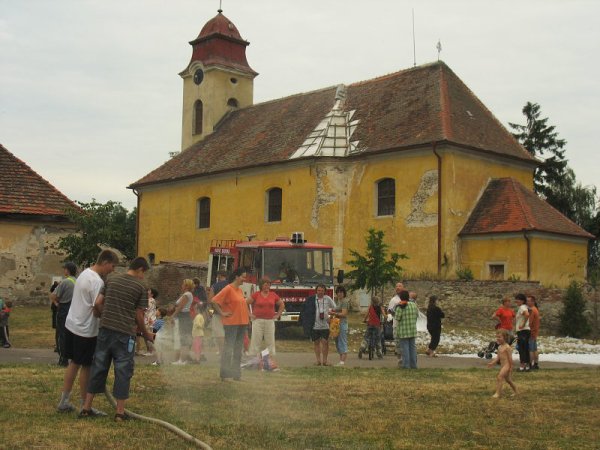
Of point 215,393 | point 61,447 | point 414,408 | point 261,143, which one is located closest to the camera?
point 61,447

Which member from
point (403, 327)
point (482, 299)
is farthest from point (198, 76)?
point (403, 327)

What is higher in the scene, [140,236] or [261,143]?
[261,143]

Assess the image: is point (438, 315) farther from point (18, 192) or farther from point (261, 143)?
point (261, 143)

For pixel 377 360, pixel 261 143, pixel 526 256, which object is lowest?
pixel 377 360

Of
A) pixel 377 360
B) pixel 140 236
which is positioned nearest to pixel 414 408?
pixel 377 360

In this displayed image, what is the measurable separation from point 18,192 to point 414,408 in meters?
18.1

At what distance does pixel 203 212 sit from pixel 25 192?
1789 centimetres

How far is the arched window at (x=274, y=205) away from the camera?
39.2m

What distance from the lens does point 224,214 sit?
41688 mm

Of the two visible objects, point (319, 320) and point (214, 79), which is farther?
point (214, 79)

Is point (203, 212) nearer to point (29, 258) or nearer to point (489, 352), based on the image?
point (29, 258)

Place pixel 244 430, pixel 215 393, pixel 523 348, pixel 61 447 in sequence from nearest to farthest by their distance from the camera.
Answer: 1. pixel 61 447
2. pixel 244 430
3. pixel 215 393
4. pixel 523 348

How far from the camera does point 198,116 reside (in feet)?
159

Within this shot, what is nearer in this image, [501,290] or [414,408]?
[414,408]
